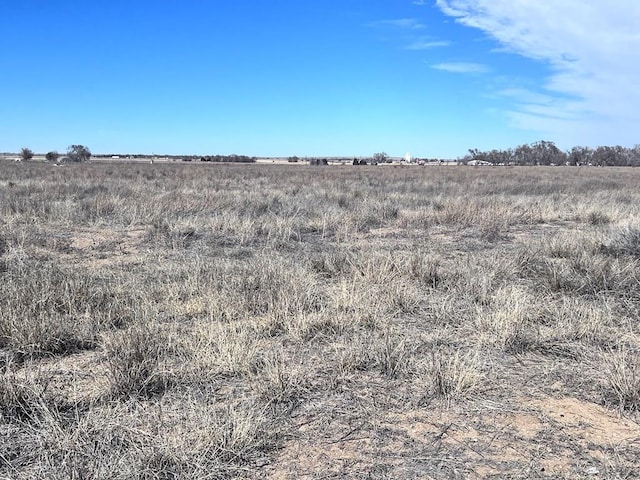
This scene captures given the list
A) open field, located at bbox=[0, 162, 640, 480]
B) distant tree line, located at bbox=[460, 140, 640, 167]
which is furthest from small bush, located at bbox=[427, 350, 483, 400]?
distant tree line, located at bbox=[460, 140, 640, 167]

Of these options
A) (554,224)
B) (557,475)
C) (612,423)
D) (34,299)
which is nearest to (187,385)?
(34,299)

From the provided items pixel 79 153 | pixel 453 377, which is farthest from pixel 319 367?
pixel 79 153

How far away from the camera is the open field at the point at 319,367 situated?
2.83 m

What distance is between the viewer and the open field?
2.83 metres

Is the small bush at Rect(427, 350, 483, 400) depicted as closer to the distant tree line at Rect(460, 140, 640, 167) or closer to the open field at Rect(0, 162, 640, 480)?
the open field at Rect(0, 162, 640, 480)

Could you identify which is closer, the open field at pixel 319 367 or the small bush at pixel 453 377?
the open field at pixel 319 367

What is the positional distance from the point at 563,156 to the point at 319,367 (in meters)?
144

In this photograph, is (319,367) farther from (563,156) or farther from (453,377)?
(563,156)

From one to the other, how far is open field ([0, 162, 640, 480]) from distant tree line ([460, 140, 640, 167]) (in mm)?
133313

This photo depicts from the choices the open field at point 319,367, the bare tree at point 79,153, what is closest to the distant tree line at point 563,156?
the bare tree at point 79,153

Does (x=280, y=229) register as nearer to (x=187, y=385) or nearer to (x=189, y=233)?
(x=189, y=233)

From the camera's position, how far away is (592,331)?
479cm

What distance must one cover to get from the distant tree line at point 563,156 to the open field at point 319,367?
13331 centimetres

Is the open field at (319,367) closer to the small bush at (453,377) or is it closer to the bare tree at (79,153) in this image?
the small bush at (453,377)
